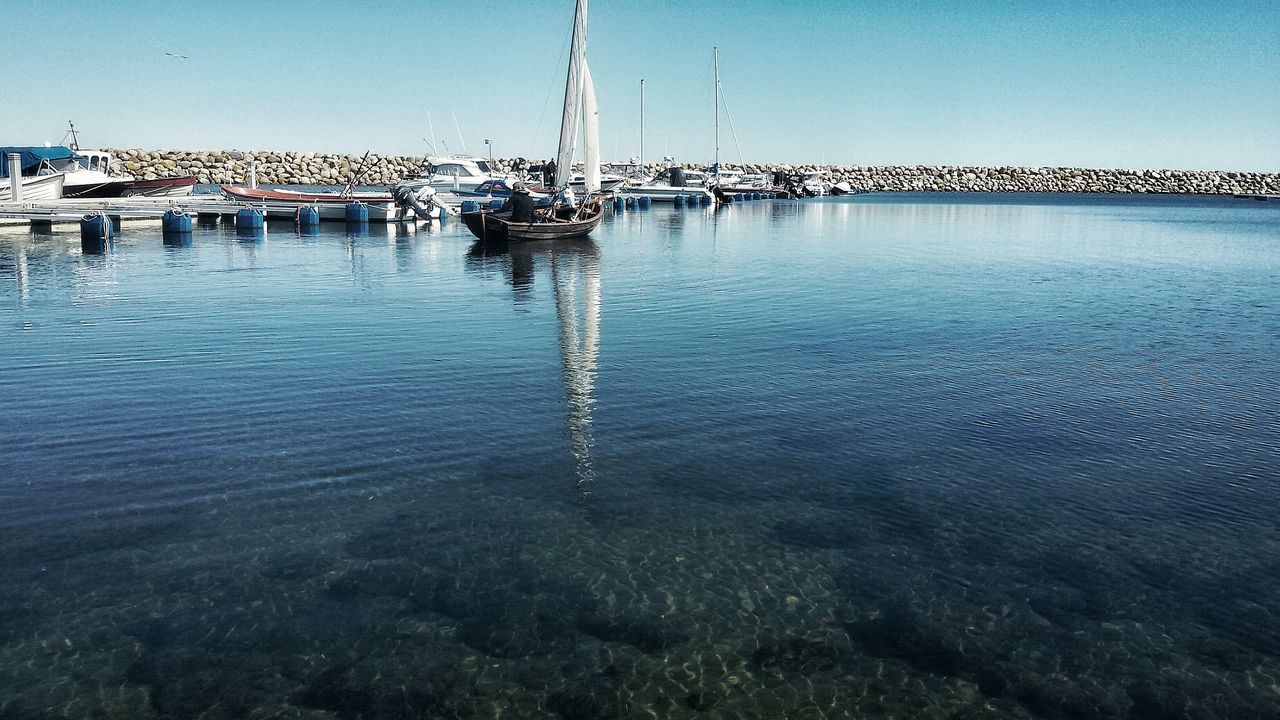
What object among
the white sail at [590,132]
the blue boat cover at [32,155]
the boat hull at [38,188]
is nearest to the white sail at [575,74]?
the white sail at [590,132]

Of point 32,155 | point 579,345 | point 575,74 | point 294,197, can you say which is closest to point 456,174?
point 294,197

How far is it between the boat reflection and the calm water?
0.13 meters

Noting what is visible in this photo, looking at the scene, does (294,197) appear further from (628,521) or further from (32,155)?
(628,521)

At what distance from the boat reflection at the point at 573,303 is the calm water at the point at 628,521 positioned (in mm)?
127

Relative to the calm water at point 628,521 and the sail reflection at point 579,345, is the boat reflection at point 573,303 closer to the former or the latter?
the sail reflection at point 579,345

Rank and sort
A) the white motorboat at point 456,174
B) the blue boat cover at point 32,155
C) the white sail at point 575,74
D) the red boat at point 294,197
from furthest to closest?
the white motorboat at point 456,174, the red boat at point 294,197, the blue boat cover at point 32,155, the white sail at point 575,74

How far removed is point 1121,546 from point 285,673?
7763 millimetres

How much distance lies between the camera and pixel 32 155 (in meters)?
52.0

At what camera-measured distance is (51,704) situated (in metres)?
6.10

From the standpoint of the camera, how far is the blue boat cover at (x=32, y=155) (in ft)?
171

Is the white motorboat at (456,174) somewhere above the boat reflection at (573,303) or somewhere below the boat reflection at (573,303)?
above

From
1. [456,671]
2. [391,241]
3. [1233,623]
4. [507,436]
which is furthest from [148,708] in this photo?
[391,241]

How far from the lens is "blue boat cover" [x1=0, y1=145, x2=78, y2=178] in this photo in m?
52.0

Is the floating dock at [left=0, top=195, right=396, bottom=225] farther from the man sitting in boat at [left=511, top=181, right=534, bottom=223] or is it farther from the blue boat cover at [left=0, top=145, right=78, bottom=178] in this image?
the man sitting in boat at [left=511, top=181, right=534, bottom=223]
